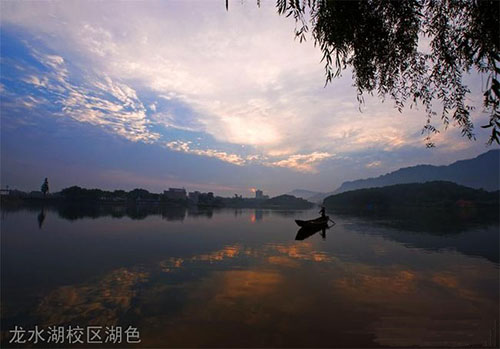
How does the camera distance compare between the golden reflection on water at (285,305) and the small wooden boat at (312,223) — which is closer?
the golden reflection on water at (285,305)

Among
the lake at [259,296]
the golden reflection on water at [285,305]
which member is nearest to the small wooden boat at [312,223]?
the lake at [259,296]

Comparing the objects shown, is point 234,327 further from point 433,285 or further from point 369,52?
point 433,285

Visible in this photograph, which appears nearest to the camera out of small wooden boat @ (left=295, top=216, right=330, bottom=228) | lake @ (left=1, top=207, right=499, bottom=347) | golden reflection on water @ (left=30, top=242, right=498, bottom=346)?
golden reflection on water @ (left=30, top=242, right=498, bottom=346)

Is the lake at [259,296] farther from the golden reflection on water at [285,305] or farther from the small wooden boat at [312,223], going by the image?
the small wooden boat at [312,223]

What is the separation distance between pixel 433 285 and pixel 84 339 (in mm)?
17599

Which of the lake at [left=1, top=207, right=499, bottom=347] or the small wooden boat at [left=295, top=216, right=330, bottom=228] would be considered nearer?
the lake at [left=1, top=207, right=499, bottom=347]

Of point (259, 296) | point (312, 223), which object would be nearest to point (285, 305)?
point (259, 296)

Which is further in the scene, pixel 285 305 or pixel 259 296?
pixel 259 296

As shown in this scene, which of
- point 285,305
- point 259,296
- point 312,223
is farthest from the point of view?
point 312,223

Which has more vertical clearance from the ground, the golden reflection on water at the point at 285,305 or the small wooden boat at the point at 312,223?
the small wooden boat at the point at 312,223

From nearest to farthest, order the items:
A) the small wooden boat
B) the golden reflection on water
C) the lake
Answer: the golden reflection on water < the lake < the small wooden boat

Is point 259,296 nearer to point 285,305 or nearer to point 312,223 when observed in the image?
point 285,305

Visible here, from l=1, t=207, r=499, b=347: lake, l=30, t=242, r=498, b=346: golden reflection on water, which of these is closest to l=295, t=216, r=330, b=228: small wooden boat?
l=1, t=207, r=499, b=347: lake

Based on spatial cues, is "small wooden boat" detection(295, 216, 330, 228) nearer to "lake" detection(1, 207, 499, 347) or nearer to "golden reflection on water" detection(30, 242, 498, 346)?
"lake" detection(1, 207, 499, 347)
